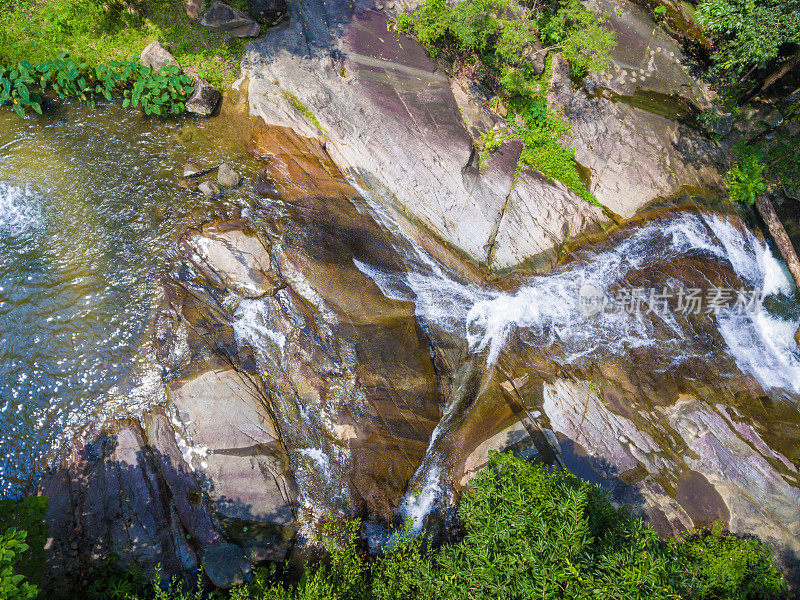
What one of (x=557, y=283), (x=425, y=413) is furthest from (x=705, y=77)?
(x=425, y=413)

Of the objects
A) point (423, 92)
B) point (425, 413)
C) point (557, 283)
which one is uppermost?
point (423, 92)

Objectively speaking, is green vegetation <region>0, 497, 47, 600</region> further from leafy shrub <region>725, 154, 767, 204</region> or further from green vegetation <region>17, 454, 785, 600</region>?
leafy shrub <region>725, 154, 767, 204</region>

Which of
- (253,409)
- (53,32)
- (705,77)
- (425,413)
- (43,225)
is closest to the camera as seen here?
(253,409)

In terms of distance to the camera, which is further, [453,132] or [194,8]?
[194,8]

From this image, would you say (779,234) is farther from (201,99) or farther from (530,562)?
(201,99)

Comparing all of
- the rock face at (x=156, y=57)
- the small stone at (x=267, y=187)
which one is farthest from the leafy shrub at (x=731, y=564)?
the rock face at (x=156, y=57)

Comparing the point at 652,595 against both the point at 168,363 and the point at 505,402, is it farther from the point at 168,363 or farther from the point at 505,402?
the point at 168,363

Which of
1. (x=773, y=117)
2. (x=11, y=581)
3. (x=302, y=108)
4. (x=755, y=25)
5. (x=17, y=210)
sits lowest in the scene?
(x=17, y=210)

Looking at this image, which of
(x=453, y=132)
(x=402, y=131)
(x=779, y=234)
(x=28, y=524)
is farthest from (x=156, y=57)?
(x=779, y=234)
